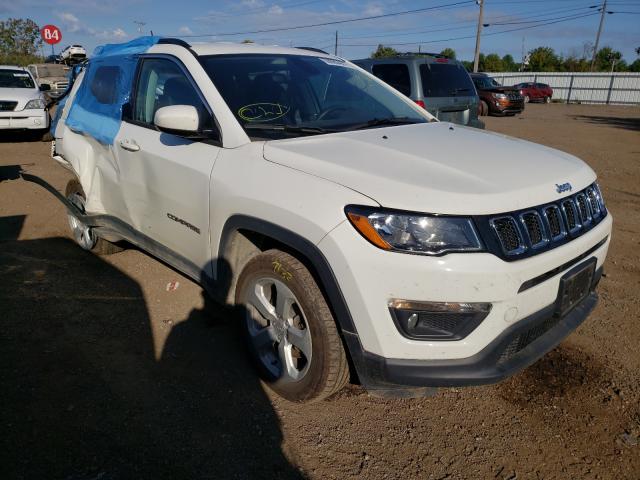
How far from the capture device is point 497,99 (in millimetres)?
20844

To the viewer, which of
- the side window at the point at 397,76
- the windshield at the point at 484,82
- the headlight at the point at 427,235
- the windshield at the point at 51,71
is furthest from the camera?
the windshield at the point at 484,82

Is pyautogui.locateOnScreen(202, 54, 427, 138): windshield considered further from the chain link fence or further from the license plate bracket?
the chain link fence

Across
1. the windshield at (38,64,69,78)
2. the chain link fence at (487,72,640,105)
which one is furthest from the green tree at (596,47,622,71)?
the windshield at (38,64,69,78)

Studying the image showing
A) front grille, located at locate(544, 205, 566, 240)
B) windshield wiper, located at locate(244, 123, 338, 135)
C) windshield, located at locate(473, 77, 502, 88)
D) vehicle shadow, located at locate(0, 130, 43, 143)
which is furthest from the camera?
windshield, located at locate(473, 77, 502, 88)

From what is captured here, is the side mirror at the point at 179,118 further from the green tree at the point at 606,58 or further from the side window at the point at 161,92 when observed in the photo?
the green tree at the point at 606,58

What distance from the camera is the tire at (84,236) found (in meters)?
4.69

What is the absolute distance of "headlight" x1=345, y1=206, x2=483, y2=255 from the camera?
6.76 ft

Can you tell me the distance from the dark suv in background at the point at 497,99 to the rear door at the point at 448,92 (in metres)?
12.8

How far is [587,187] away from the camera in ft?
8.79

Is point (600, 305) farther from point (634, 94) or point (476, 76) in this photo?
point (634, 94)

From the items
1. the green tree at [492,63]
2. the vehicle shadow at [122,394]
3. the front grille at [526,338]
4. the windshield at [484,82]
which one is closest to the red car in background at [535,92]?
the windshield at [484,82]

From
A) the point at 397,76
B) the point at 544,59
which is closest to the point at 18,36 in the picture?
the point at 397,76

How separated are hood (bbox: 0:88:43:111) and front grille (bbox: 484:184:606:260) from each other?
1245cm

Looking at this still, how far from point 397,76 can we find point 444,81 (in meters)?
0.83
